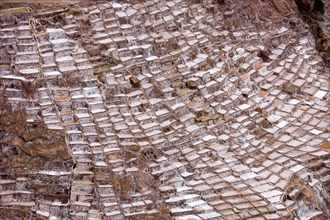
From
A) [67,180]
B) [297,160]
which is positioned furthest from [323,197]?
[67,180]

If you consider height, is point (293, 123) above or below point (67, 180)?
above

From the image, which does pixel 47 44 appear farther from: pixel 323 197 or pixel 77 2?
pixel 323 197

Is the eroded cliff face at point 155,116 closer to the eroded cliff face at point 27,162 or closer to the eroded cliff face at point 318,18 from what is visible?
the eroded cliff face at point 27,162

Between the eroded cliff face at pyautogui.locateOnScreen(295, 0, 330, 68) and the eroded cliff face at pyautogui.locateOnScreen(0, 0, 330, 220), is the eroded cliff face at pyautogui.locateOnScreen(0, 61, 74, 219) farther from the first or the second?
the eroded cliff face at pyautogui.locateOnScreen(295, 0, 330, 68)

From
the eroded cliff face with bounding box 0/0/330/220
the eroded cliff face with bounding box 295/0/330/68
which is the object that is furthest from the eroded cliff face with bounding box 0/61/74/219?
the eroded cliff face with bounding box 295/0/330/68

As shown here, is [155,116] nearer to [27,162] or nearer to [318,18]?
[27,162]

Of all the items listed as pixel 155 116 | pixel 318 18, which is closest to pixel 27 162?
pixel 155 116

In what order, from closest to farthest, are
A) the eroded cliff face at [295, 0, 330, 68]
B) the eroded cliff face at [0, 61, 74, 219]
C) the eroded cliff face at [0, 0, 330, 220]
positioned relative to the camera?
the eroded cliff face at [0, 61, 74, 219] < the eroded cliff face at [0, 0, 330, 220] < the eroded cliff face at [295, 0, 330, 68]

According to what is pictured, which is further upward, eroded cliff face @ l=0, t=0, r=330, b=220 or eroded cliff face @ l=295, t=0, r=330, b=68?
eroded cliff face @ l=295, t=0, r=330, b=68

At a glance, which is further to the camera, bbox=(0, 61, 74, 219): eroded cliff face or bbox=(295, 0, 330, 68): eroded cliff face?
bbox=(295, 0, 330, 68): eroded cliff face

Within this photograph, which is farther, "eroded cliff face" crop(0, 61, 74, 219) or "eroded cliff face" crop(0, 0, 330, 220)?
"eroded cliff face" crop(0, 0, 330, 220)

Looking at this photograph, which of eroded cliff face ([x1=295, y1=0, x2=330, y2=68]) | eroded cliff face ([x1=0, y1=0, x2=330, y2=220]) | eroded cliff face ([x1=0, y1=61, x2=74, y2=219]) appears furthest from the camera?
Answer: eroded cliff face ([x1=295, y1=0, x2=330, y2=68])
